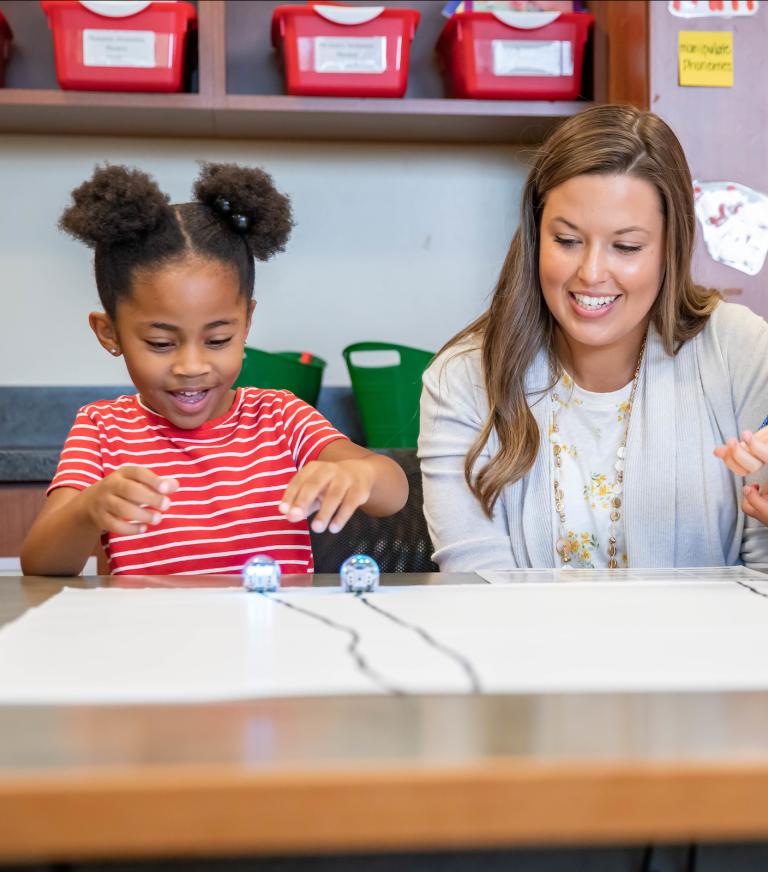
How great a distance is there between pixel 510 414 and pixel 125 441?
48 cm

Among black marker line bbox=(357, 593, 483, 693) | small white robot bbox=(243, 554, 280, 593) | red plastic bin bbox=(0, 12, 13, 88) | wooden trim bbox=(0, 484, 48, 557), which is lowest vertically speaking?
wooden trim bbox=(0, 484, 48, 557)

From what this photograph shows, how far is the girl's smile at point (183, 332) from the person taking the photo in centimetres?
125

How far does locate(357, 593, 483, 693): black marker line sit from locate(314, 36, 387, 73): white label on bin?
1601 mm

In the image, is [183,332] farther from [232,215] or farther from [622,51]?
[622,51]

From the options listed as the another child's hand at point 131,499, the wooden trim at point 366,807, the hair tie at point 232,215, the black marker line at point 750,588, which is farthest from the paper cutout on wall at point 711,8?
the wooden trim at point 366,807

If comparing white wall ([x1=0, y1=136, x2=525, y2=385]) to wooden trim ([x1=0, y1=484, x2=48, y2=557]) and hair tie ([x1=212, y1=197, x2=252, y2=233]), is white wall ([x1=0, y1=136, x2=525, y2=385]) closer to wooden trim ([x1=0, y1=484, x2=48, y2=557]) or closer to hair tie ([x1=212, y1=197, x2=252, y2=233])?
wooden trim ([x1=0, y1=484, x2=48, y2=557])

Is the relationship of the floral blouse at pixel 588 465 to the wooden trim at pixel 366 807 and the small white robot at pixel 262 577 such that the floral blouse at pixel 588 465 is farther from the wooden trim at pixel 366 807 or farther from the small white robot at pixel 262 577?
the wooden trim at pixel 366 807

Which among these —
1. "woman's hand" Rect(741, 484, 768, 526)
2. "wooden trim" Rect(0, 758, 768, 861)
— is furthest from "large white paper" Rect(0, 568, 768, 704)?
"woman's hand" Rect(741, 484, 768, 526)

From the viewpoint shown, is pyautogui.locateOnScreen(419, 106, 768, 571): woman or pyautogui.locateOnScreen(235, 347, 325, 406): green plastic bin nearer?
pyautogui.locateOnScreen(419, 106, 768, 571): woman

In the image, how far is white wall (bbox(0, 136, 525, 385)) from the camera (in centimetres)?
246

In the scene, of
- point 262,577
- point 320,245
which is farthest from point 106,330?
point 320,245

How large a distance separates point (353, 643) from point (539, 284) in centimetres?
90

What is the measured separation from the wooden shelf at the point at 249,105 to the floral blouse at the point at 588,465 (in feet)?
3.38

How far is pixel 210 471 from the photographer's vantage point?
1.33 metres
